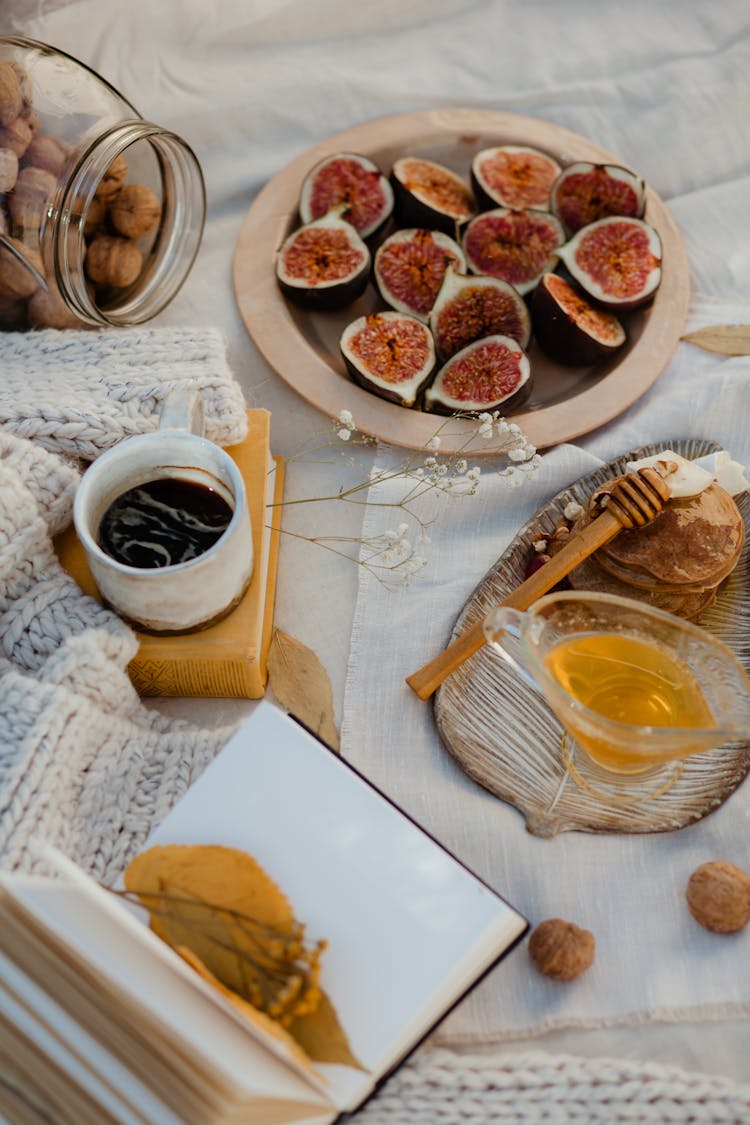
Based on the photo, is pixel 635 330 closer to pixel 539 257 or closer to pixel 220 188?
pixel 539 257

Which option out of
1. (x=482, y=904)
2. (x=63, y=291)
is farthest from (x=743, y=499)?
(x=63, y=291)

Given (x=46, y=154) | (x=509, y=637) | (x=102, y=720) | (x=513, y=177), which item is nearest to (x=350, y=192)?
(x=513, y=177)

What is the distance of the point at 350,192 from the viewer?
6.02ft

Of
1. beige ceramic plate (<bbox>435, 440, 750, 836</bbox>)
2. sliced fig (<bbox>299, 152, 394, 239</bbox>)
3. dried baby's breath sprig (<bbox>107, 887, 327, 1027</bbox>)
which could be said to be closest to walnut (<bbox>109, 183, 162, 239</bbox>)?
sliced fig (<bbox>299, 152, 394, 239</bbox>)

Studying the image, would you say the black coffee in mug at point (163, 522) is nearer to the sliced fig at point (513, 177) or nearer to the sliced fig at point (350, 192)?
the sliced fig at point (350, 192)

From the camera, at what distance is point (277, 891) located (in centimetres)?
112

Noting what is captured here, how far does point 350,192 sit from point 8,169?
614mm

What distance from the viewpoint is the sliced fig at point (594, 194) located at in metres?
1.81

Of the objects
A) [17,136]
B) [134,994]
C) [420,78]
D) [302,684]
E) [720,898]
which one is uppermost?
[420,78]

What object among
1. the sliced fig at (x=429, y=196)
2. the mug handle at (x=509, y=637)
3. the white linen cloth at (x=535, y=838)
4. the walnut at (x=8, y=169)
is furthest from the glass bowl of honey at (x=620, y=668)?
the walnut at (x=8, y=169)

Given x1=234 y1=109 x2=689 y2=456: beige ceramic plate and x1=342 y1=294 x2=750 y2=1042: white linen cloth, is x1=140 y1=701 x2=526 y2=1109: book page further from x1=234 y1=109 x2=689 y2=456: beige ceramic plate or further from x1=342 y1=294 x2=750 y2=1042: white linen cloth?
x1=234 y1=109 x2=689 y2=456: beige ceramic plate

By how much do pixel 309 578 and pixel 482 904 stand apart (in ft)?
2.05

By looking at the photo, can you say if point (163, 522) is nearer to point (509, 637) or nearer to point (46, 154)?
point (509, 637)

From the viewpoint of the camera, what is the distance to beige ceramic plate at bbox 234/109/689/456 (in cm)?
164
